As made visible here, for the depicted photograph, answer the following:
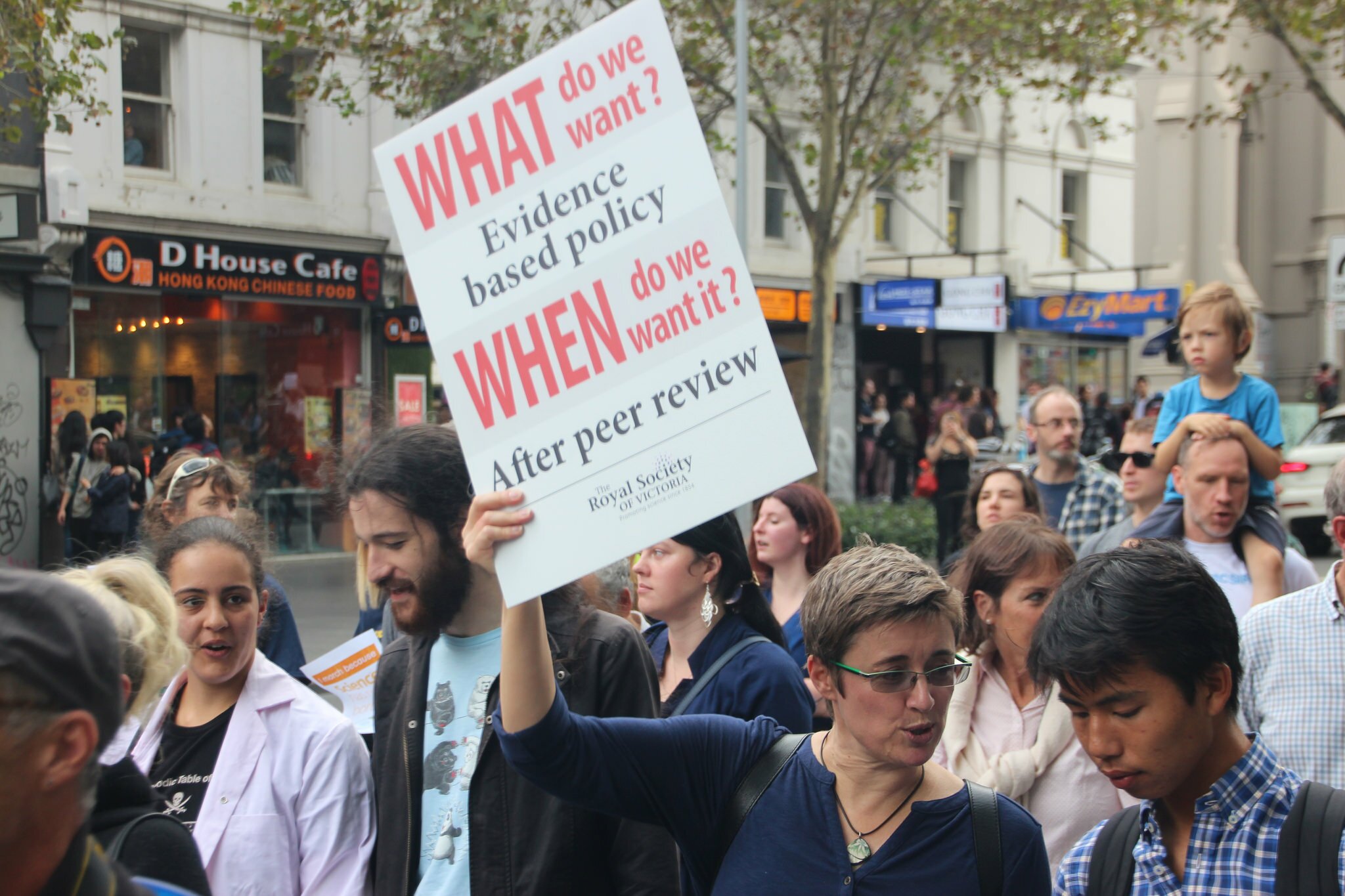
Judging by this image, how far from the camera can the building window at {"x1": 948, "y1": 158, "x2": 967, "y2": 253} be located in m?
27.6

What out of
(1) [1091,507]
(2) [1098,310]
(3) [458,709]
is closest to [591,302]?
(3) [458,709]

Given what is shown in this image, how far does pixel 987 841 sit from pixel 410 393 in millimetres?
17422

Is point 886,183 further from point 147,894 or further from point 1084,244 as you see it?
point 147,894

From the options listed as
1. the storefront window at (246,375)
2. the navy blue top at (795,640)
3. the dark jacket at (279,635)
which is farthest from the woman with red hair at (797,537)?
the storefront window at (246,375)

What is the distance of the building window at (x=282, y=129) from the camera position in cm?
1789

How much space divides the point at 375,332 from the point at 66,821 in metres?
17.9

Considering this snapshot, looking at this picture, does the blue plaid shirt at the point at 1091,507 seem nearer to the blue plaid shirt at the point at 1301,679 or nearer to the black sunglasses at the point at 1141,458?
the black sunglasses at the point at 1141,458

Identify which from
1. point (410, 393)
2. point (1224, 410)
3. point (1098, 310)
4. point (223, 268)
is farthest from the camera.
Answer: point (1098, 310)

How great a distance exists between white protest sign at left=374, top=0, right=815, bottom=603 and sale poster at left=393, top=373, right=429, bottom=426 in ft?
54.9

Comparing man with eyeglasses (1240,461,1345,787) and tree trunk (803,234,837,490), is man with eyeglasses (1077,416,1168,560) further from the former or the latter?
tree trunk (803,234,837,490)

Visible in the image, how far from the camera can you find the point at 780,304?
24.2 metres

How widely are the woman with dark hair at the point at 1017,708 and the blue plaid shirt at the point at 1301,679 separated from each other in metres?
0.54

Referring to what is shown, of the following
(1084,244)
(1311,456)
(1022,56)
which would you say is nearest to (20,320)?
(1022,56)

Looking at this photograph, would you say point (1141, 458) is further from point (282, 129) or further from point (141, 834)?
point (282, 129)
